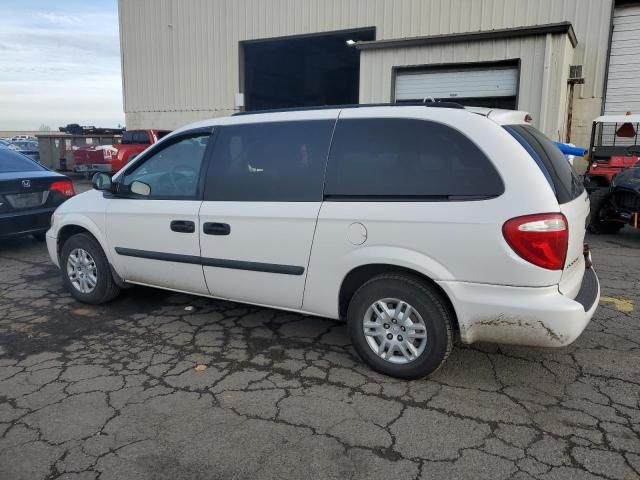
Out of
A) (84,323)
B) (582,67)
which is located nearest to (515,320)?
(84,323)

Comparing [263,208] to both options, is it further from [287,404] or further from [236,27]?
[236,27]

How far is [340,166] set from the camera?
345 cm

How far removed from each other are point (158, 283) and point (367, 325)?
2.01 metres

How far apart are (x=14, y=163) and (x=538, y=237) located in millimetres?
7241

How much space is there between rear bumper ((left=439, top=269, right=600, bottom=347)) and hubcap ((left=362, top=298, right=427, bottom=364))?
11.1 inches

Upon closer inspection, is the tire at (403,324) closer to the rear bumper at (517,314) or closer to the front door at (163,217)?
the rear bumper at (517,314)

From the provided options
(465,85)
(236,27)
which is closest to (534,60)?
(465,85)

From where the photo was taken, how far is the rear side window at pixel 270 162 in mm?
3557

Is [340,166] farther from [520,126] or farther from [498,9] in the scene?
[498,9]

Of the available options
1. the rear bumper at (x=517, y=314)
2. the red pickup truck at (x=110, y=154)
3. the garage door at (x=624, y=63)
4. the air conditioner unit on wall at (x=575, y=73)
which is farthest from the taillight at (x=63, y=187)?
the garage door at (x=624, y=63)

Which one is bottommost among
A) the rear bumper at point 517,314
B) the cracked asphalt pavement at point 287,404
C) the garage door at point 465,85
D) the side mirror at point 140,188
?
the cracked asphalt pavement at point 287,404

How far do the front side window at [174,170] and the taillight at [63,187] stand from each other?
3.43 m

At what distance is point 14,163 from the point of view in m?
7.37

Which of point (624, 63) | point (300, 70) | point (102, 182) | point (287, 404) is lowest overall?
point (287, 404)
